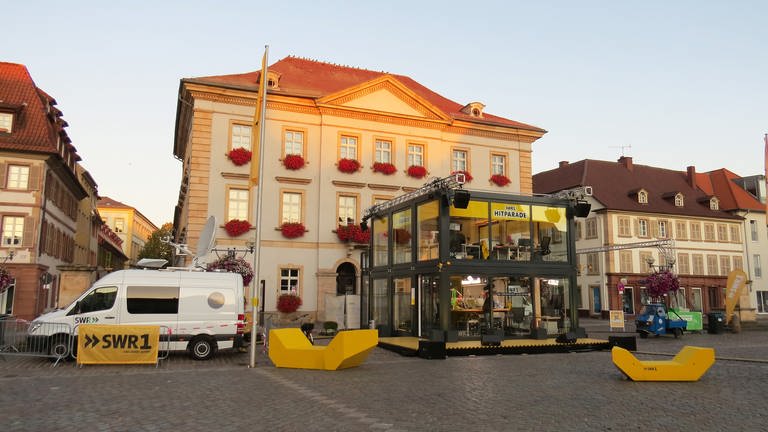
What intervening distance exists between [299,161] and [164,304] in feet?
52.5

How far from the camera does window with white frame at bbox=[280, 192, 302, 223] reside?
31484 millimetres

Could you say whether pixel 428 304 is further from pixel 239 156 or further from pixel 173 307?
pixel 239 156

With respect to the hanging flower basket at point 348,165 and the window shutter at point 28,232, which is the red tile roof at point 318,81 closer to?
the hanging flower basket at point 348,165

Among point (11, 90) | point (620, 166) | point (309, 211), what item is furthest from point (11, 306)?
point (620, 166)

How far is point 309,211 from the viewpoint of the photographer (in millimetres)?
31891

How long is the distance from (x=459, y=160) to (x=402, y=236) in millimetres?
15305

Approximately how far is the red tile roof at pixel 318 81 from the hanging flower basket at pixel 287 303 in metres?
10.7

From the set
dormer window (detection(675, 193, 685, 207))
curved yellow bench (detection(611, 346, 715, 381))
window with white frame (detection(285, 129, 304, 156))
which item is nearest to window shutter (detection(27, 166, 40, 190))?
window with white frame (detection(285, 129, 304, 156))

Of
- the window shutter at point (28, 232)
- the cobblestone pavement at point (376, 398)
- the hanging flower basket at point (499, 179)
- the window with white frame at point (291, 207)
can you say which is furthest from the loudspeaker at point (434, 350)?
the window shutter at point (28, 232)

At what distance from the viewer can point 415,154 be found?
35.0 metres

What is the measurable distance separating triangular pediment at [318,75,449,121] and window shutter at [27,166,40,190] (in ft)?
53.3

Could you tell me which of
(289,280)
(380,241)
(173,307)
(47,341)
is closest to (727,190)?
(289,280)

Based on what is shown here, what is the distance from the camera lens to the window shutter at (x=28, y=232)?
31766 mm

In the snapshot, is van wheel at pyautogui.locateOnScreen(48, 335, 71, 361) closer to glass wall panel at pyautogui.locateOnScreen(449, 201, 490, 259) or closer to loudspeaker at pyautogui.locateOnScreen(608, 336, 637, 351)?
glass wall panel at pyautogui.locateOnScreen(449, 201, 490, 259)
